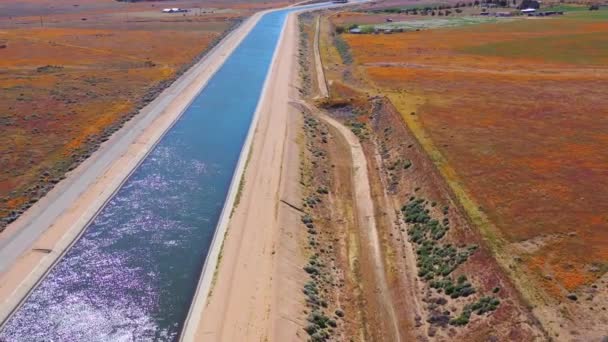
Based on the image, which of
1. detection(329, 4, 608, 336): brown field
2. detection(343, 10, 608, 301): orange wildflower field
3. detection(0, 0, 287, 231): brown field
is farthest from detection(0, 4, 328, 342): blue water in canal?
detection(343, 10, 608, 301): orange wildflower field

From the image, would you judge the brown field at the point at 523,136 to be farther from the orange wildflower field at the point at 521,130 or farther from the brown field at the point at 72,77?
the brown field at the point at 72,77

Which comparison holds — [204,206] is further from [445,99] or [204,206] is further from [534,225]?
[445,99]

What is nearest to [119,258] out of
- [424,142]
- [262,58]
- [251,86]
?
[424,142]

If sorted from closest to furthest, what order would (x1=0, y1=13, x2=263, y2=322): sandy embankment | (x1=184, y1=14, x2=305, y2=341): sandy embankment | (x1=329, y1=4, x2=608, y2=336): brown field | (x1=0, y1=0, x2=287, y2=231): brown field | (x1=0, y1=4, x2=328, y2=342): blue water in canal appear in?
(x1=184, y1=14, x2=305, y2=341): sandy embankment
(x1=0, y1=4, x2=328, y2=342): blue water in canal
(x1=329, y1=4, x2=608, y2=336): brown field
(x1=0, y1=13, x2=263, y2=322): sandy embankment
(x1=0, y1=0, x2=287, y2=231): brown field

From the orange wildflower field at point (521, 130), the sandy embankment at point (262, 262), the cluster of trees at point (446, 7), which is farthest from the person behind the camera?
the cluster of trees at point (446, 7)

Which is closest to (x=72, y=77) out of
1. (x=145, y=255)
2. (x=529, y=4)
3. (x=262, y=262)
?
(x=145, y=255)

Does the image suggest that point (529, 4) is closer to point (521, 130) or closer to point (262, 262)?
point (521, 130)

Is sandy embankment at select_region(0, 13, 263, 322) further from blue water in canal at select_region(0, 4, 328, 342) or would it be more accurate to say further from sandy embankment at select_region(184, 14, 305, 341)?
sandy embankment at select_region(184, 14, 305, 341)

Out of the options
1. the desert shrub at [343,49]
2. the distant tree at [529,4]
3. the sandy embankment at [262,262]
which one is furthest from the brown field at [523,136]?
the distant tree at [529,4]
